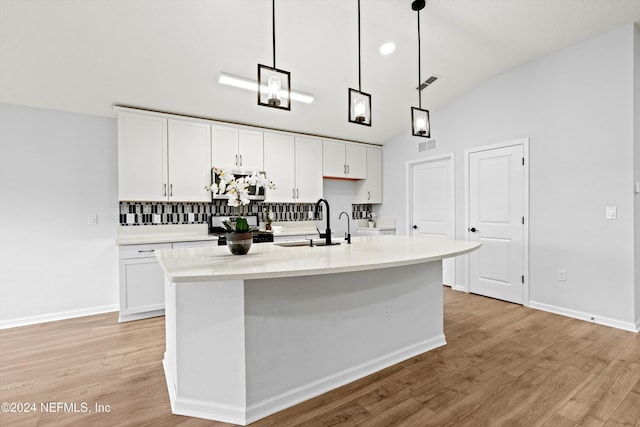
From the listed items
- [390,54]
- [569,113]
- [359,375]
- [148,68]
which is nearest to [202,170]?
[148,68]

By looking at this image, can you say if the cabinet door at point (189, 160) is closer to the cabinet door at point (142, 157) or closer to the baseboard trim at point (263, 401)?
the cabinet door at point (142, 157)

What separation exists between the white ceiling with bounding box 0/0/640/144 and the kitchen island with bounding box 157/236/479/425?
2.06 metres

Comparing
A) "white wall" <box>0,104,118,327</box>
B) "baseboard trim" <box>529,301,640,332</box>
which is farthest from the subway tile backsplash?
"baseboard trim" <box>529,301,640,332</box>

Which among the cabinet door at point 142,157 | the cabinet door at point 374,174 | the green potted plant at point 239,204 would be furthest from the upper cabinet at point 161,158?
the cabinet door at point 374,174

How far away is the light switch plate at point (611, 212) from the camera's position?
3194mm

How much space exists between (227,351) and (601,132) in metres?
4.06

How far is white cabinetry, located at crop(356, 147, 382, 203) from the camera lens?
5.78 meters

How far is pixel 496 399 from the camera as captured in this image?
2012mm

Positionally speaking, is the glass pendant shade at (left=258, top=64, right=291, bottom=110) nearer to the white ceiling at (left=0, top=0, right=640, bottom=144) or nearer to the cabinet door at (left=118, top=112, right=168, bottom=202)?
the white ceiling at (left=0, top=0, right=640, bottom=144)

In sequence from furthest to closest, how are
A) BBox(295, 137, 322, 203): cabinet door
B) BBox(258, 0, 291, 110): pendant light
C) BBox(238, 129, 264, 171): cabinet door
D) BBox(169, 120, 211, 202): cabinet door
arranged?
BBox(295, 137, 322, 203): cabinet door, BBox(238, 129, 264, 171): cabinet door, BBox(169, 120, 211, 202): cabinet door, BBox(258, 0, 291, 110): pendant light

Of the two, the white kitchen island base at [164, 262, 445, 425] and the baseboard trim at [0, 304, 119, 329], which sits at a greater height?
the white kitchen island base at [164, 262, 445, 425]

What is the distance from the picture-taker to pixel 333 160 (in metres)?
5.36

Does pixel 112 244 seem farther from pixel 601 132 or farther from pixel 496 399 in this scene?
pixel 601 132

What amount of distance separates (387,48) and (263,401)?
11.3 ft
